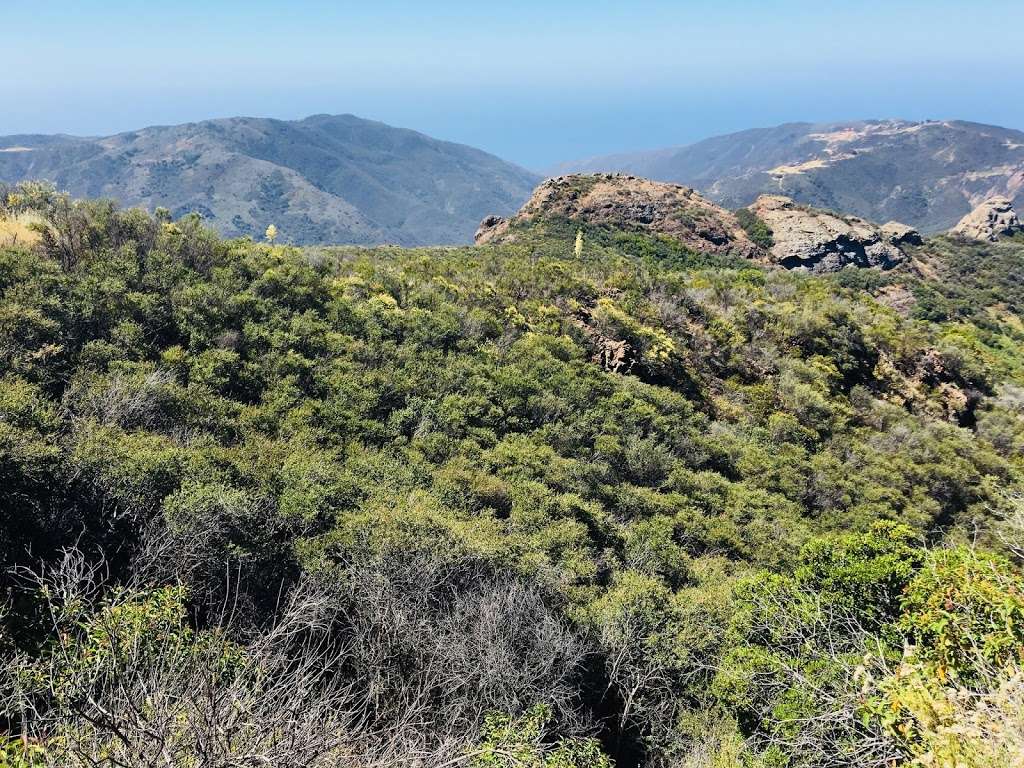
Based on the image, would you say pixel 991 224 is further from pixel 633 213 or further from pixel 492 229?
pixel 492 229

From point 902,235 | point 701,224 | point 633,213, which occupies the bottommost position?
point 902,235

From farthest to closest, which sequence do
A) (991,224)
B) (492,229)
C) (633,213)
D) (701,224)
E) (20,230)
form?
(991,224), (492,229), (633,213), (701,224), (20,230)

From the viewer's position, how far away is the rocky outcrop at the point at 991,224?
94.2 metres

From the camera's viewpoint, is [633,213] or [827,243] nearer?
[827,243]

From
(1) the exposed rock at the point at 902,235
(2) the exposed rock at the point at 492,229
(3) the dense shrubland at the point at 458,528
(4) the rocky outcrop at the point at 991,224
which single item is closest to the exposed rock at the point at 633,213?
(2) the exposed rock at the point at 492,229

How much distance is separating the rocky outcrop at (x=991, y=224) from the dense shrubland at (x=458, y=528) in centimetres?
8372

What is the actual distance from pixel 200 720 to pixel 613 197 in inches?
3022

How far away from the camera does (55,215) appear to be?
786 inches

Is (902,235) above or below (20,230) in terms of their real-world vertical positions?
above

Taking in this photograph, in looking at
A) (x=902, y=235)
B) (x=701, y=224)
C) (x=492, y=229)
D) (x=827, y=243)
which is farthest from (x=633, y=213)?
(x=902, y=235)

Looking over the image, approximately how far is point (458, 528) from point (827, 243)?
2901 inches

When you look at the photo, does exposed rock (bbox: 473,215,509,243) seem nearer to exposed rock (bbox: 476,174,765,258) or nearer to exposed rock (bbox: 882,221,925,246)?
exposed rock (bbox: 476,174,765,258)

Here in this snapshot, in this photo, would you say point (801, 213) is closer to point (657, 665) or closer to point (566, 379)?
point (566, 379)

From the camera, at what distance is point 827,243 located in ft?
235
